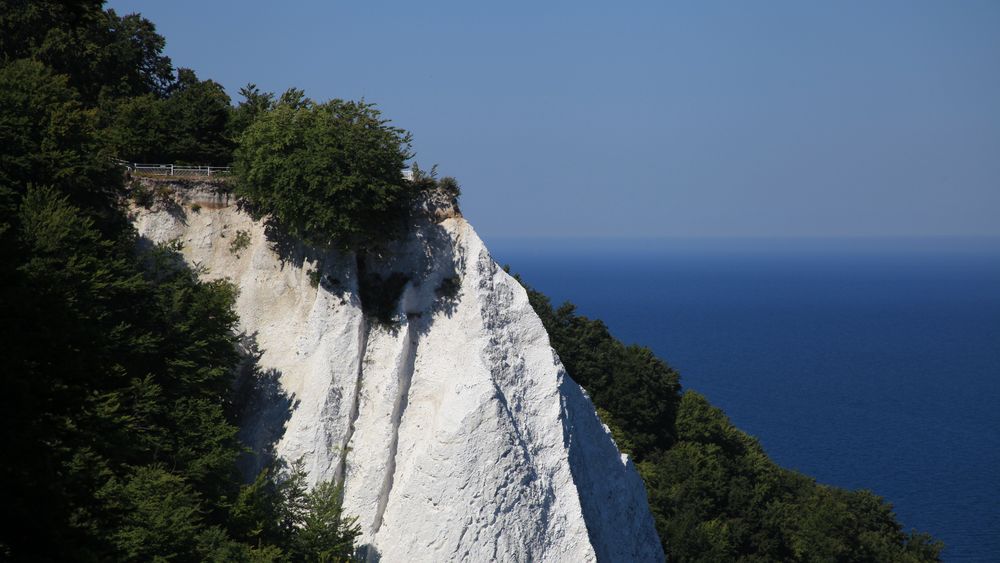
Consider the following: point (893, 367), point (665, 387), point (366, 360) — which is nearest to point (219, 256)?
point (366, 360)

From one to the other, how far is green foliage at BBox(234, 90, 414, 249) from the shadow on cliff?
17.4 ft

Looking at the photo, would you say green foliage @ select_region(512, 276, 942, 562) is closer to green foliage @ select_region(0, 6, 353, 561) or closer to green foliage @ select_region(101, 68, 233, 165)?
green foliage @ select_region(101, 68, 233, 165)

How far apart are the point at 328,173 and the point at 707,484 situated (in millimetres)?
36227

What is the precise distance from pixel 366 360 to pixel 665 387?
116 ft

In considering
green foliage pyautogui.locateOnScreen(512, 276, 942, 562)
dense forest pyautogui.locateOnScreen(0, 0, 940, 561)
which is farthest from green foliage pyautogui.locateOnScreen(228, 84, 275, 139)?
green foliage pyautogui.locateOnScreen(512, 276, 942, 562)

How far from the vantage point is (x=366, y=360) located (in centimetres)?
4159

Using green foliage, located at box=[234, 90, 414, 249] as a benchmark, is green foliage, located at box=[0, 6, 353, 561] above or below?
below

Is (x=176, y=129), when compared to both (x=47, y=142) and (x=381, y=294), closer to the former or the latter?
(x=47, y=142)

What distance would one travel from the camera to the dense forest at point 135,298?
21219 millimetres

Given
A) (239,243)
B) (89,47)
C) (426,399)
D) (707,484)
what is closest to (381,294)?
(426,399)

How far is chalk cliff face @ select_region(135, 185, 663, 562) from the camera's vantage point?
128ft

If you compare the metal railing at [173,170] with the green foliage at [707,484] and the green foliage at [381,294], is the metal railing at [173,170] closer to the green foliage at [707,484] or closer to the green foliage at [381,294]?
the green foliage at [381,294]

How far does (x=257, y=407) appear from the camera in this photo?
41438mm

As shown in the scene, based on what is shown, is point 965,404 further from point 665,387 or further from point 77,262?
point 77,262
